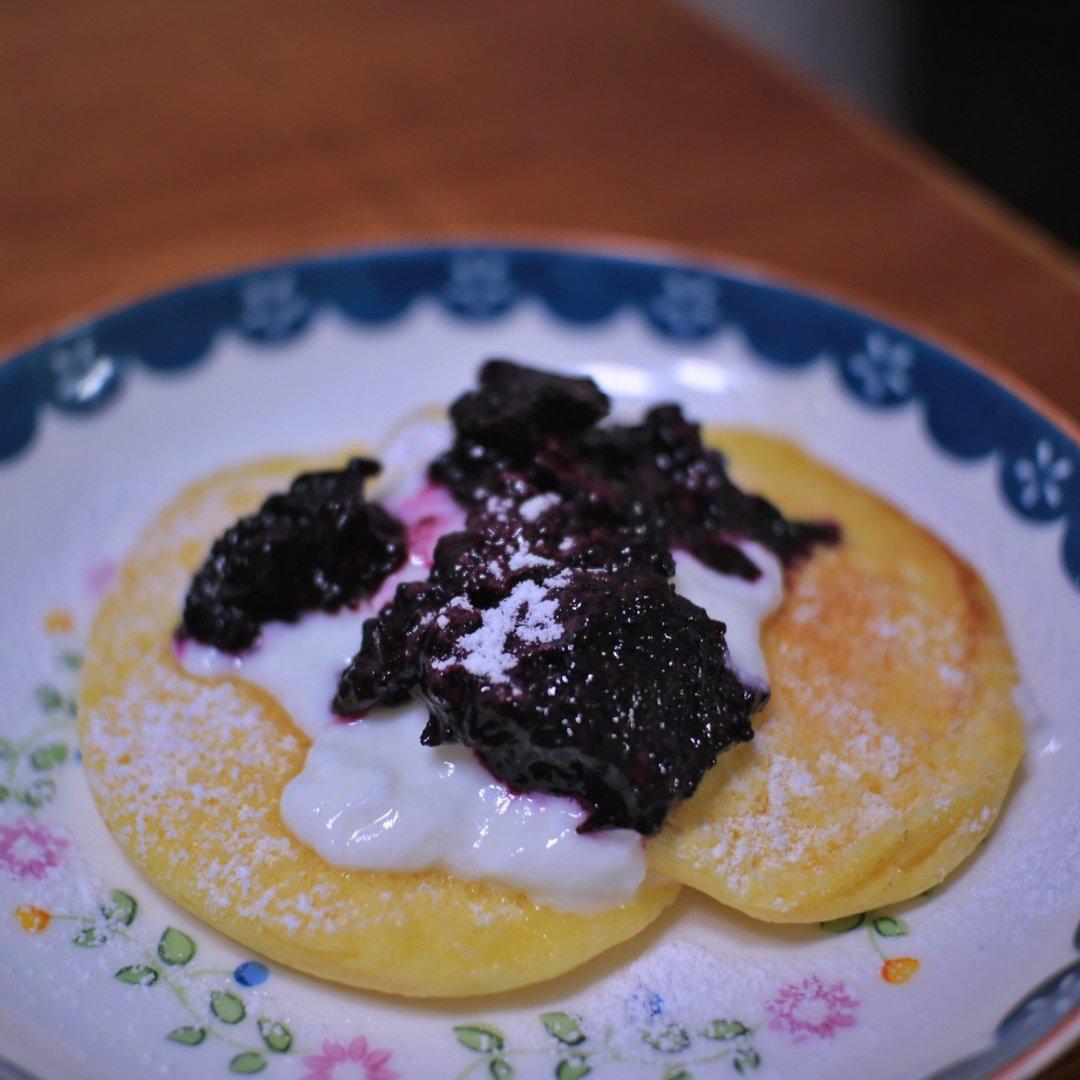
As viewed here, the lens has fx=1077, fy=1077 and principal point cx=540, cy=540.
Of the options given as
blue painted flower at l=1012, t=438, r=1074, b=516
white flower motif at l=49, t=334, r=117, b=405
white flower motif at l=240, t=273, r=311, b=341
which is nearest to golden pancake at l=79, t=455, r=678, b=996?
white flower motif at l=49, t=334, r=117, b=405

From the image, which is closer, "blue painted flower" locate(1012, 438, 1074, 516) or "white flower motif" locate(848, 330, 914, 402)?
"blue painted flower" locate(1012, 438, 1074, 516)

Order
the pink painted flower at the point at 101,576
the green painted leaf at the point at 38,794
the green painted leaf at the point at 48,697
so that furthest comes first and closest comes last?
the pink painted flower at the point at 101,576 → the green painted leaf at the point at 48,697 → the green painted leaf at the point at 38,794

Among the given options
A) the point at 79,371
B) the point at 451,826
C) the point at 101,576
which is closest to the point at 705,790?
the point at 451,826

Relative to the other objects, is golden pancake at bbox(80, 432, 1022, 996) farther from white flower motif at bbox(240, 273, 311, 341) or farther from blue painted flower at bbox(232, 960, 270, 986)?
white flower motif at bbox(240, 273, 311, 341)

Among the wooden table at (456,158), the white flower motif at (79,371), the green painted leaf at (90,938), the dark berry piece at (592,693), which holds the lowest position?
the green painted leaf at (90,938)

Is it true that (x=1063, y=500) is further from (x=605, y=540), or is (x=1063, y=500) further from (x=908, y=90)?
(x=908, y=90)

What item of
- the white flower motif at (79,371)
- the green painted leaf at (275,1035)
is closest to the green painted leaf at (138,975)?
the green painted leaf at (275,1035)

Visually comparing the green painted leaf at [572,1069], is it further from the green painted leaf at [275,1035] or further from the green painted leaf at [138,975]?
the green painted leaf at [138,975]
